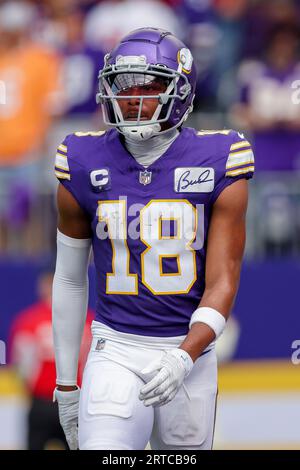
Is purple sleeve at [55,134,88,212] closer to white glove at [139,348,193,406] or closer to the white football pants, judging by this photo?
the white football pants

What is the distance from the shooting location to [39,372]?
6910 millimetres

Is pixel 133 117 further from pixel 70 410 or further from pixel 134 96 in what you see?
pixel 70 410

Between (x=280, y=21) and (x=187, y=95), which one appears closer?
(x=187, y=95)

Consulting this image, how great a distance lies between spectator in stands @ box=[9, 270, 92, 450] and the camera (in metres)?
6.83

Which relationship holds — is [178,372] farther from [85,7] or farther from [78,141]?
[85,7]

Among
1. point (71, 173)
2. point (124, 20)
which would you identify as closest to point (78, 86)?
point (124, 20)

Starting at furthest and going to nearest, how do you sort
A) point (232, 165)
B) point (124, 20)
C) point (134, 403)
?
point (124, 20), point (232, 165), point (134, 403)

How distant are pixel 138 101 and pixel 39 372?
10.3 ft

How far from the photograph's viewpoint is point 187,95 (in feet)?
14.0

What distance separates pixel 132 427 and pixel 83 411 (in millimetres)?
191

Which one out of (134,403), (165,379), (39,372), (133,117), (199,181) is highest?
(133,117)

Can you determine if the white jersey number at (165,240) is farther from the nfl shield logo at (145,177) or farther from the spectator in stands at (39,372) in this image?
the spectator in stands at (39,372)

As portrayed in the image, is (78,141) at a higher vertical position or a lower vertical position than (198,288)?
higher
